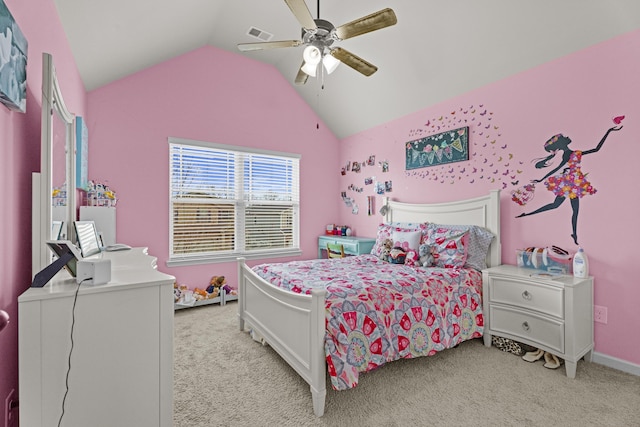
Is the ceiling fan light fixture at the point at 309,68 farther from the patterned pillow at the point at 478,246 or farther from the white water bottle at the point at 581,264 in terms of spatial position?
the white water bottle at the point at 581,264

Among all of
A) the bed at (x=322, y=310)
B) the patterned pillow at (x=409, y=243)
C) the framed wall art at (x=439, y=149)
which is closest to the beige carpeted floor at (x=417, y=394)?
the bed at (x=322, y=310)

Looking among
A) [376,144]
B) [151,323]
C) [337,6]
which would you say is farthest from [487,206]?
[151,323]

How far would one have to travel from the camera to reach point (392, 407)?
1778mm

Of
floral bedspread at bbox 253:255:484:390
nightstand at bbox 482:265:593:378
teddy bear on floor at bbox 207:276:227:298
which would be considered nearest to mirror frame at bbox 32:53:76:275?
floral bedspread at bbox 253:255:484:390

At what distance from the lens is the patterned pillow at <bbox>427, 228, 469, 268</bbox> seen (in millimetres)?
2732

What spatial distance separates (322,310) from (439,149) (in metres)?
2.55

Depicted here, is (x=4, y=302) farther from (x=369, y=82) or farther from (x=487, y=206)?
(x=369, y=82)

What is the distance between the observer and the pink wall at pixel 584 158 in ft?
7.09

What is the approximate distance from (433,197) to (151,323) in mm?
3125

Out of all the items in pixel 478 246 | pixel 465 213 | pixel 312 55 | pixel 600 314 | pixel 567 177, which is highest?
pixel 312 55

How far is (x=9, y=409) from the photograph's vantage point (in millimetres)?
1235

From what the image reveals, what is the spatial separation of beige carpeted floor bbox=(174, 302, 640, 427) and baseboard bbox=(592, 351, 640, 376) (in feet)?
0.17

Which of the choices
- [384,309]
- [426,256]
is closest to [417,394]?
[384,309]

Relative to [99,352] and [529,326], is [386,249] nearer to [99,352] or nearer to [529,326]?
[529,326]
